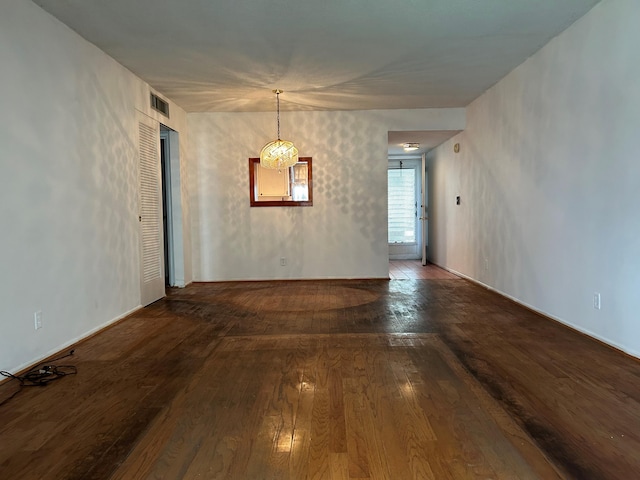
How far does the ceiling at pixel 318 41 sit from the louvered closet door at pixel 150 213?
64 cm

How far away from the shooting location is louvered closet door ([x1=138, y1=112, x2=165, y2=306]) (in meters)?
4.57

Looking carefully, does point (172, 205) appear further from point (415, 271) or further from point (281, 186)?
point (415, 271)

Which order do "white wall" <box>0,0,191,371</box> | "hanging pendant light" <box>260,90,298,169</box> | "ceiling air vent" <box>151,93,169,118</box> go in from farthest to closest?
1. "hanging pendant light" <box>260,90,298,169</box>
2. "ceiling air vent" <box>151,93,169,118</box>
3. "white wall" <box>0,0,191,371</box>

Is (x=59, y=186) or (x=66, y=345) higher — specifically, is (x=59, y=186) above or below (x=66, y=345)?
above

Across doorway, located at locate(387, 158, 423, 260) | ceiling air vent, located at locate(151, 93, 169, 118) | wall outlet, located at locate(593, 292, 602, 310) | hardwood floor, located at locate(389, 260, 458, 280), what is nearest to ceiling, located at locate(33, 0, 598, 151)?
ceiling air vent, located at locate(151, 93, 169, 118)

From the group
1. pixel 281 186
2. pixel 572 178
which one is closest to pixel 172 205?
pixel 281 186

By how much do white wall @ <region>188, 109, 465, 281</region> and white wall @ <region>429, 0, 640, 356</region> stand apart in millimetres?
1530

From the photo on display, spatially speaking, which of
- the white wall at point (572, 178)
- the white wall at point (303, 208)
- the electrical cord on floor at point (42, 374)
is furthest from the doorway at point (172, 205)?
the white wall at point (572, 178)

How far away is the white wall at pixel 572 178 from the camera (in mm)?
2797

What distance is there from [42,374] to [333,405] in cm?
194

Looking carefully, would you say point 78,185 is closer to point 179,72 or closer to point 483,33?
point 179,72

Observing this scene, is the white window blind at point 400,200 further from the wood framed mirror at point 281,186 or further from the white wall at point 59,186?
the white wall at point 59,186

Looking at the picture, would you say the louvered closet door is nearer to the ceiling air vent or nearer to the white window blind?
the ceiling air vent

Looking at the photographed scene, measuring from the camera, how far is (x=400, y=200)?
927 centimetres
